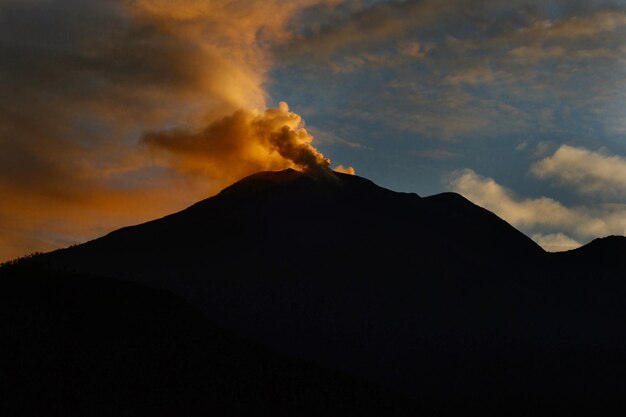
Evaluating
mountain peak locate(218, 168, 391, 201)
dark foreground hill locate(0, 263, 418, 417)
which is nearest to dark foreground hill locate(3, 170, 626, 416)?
mountain peak locate(218, 168, 391, 201)

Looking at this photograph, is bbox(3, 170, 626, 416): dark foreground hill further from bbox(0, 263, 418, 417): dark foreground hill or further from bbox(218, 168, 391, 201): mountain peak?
bbox(0, 263, 418, 417): dark foreground hill

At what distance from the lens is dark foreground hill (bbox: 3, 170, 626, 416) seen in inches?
2798

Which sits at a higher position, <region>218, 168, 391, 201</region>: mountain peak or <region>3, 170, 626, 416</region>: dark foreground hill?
<region>218, 168, 391, 201</region>: mountain peak

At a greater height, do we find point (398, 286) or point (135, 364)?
point (398, 286)

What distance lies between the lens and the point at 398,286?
95812 millimetres

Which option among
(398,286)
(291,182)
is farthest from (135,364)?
(291,182)

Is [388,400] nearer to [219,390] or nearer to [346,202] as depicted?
[219,390]

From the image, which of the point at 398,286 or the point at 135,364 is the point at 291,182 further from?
the point at 135,364

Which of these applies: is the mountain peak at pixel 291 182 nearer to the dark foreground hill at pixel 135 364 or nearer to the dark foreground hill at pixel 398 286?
the dark foreground hill at pixel 398 286

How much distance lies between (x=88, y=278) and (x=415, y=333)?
51828 millimetres

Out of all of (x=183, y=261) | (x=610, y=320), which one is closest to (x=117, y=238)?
(x=183, y=261)

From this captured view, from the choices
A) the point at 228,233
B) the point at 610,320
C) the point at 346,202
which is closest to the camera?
the point at 610,320

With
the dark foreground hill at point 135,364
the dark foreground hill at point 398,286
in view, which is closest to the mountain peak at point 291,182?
the dark foreground hill at point 398,286

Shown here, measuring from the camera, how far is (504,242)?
129375mm
